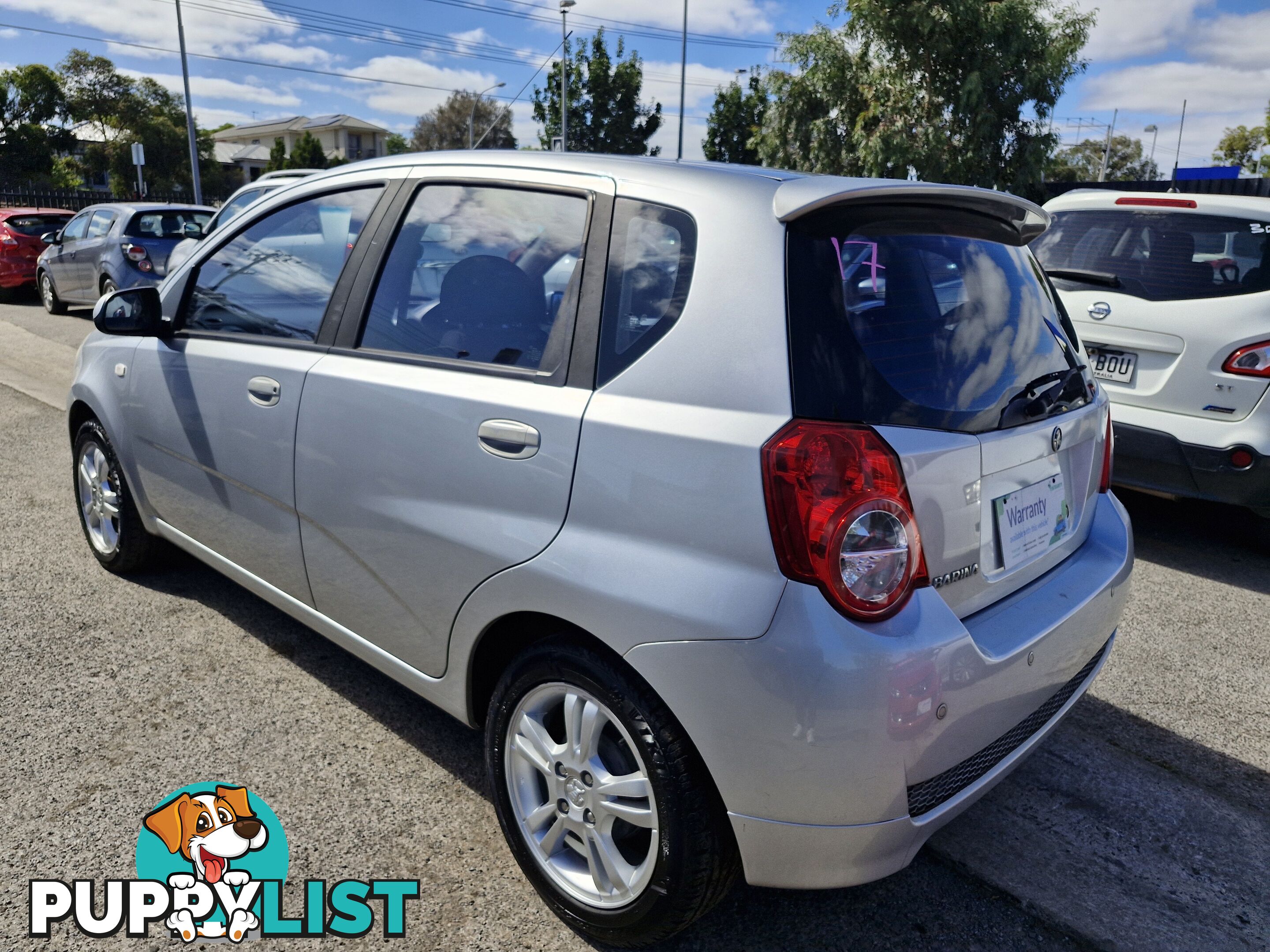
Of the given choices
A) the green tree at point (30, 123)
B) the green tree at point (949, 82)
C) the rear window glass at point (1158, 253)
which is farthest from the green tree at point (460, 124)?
the rear window glass at point (1158, 253)

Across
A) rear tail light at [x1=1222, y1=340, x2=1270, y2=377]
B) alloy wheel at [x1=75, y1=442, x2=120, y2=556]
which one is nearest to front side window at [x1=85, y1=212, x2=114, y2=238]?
alloy wheel at [x1=75, y1=442, x2=120, y2=556]

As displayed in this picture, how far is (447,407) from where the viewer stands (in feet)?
7.48

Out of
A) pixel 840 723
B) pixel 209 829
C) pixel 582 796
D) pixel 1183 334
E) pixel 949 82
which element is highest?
pixel 949 82

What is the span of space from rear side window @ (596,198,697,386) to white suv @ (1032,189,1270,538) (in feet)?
10.1

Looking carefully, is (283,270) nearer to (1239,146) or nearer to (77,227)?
(77,227)

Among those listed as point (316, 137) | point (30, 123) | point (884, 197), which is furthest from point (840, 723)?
point (316, 137)

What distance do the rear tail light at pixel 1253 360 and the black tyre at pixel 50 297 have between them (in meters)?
14.2

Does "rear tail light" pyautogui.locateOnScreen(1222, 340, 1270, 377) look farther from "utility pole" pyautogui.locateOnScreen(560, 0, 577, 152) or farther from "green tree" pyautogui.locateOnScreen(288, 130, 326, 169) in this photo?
"green tree" pyautogui.locateOnScreen(288, 130, 326, 169)

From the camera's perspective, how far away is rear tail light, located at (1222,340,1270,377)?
13.9ft

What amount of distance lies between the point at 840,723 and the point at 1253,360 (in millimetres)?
3627

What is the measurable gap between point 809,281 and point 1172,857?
1.87 metres

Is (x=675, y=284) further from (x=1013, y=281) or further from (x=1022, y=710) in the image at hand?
(x=1022, y=710)

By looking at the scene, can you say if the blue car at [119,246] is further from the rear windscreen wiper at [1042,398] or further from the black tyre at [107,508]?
the rear windscreen wiper at [1042,398]

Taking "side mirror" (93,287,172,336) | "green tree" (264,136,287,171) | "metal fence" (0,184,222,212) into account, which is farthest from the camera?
"green tree" (264,136,287,171)
